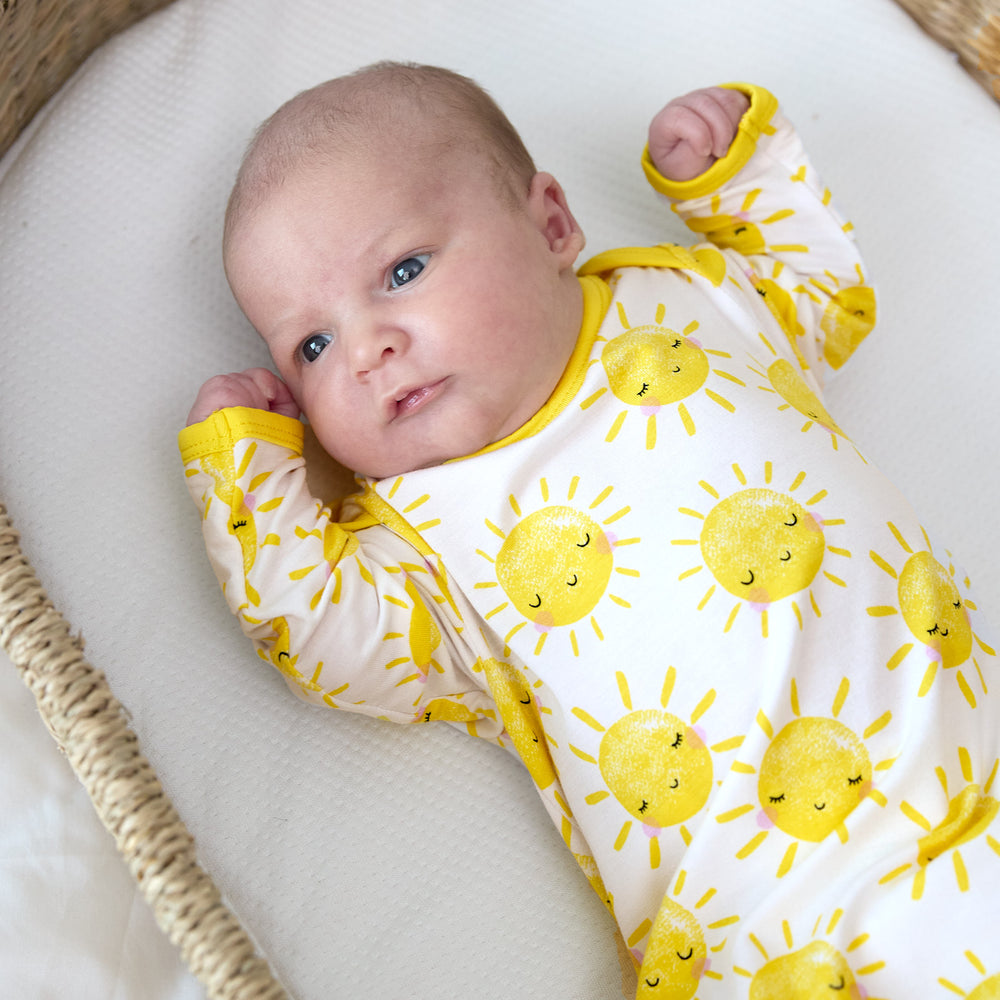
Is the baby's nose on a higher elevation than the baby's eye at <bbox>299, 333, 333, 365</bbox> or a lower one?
higher

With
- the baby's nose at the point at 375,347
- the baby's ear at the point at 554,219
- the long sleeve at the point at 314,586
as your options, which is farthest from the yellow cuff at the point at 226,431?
the baby's ear at the point at 554,219

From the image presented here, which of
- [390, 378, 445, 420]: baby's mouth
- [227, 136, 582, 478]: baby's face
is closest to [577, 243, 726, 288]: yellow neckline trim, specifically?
[227, 136, 582, 478]: baby's face

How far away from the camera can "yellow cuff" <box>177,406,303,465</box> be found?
1.11m

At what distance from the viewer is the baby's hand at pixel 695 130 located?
1.30 m

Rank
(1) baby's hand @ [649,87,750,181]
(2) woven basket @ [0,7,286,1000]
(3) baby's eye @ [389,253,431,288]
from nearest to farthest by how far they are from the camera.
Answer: (2) woven basket @ [0,7,286,1000], (3) baby's eye @ [389,253,431,288], (1) baby's hand @ [649,87,750,181]

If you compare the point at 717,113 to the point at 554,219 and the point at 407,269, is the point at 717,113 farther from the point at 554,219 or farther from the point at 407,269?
the point at 407,269

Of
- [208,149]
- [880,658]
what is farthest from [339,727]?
[208,149]

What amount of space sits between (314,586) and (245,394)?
236 millimetres

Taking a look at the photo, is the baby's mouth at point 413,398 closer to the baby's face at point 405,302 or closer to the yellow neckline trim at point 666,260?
the baby's face at point 405,302

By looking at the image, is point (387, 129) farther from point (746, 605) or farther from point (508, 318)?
point (746, 605)

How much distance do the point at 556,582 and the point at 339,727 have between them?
28cm

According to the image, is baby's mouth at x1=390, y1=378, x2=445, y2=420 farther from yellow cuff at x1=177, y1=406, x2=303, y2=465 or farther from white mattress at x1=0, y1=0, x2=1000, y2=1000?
white mattress at x1=0, y1=0, x2=1000, y2=1000

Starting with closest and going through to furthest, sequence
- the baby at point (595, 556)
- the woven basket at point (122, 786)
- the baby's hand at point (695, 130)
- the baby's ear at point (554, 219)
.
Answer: the woven basket at point (122, 786)
the baby at point (595, 556)
the baby's ear at point (554, 219)
the baby's hand at point (695, 130)

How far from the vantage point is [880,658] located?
39.7 inches
